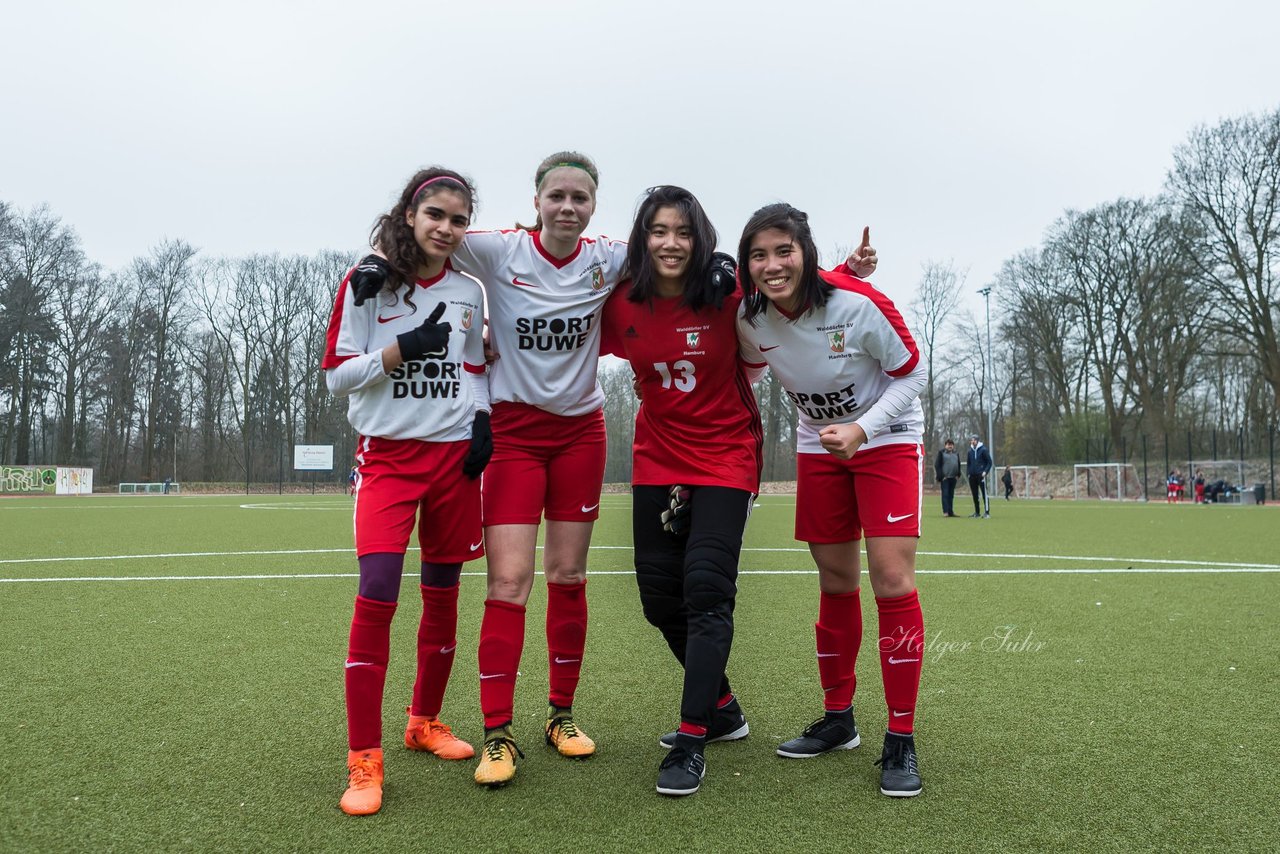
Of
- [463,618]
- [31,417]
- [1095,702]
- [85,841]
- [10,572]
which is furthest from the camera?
[31,417]

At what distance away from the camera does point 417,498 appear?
3.01m

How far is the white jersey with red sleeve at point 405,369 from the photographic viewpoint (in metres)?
3.00

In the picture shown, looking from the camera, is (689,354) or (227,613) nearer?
(689,354)

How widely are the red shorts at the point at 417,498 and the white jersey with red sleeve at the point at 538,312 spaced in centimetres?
36

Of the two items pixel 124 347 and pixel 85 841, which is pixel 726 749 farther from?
pixel 124 347

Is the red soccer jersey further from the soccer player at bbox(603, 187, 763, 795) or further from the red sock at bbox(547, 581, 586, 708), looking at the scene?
the red sock at bbox(547, 581, 586, 708)

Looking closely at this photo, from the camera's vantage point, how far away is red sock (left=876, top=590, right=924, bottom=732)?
117 inches

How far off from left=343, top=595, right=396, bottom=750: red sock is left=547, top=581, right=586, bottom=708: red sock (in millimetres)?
702

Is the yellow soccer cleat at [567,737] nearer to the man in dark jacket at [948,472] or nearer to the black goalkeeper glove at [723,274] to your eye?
the black goalkeeper glove at [723,274]

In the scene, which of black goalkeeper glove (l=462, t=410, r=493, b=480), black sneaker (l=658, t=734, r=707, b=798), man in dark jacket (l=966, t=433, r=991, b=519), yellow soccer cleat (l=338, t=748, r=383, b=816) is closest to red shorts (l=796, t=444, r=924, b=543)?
black sneaker (l=658, t=734, r=707, b=798)

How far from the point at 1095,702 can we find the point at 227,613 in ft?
16.9

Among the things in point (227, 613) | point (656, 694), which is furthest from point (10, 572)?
point (656, 694)

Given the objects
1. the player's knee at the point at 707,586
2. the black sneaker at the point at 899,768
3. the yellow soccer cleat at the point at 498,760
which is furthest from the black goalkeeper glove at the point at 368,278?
the black sneaker at the point at 899,768

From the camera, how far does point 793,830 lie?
237cm
